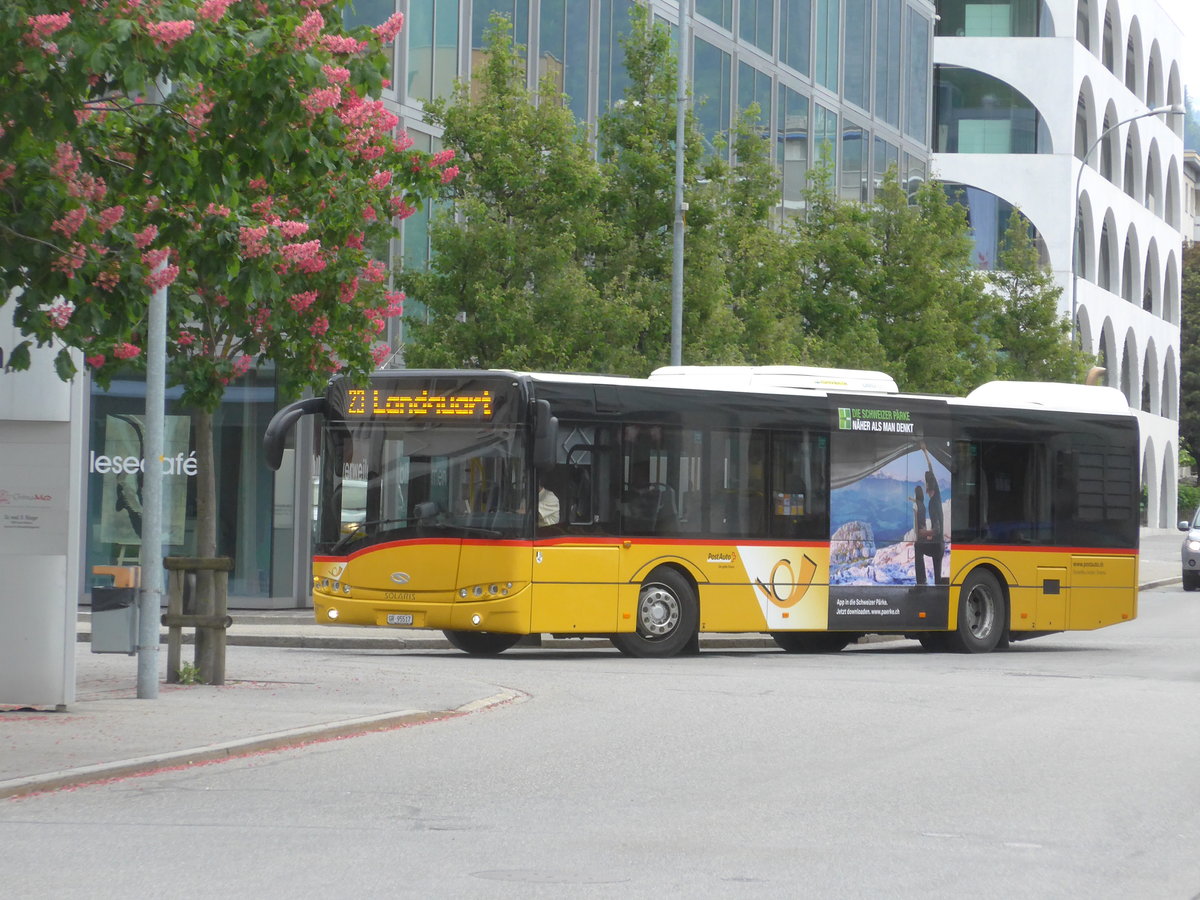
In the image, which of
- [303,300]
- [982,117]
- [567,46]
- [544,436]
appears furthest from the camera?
[982,117]

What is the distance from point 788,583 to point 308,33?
485 inches

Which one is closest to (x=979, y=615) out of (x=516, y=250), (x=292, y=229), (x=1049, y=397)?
(x=1049, y=397)

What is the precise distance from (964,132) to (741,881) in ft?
223

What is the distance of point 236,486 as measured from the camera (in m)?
27.1

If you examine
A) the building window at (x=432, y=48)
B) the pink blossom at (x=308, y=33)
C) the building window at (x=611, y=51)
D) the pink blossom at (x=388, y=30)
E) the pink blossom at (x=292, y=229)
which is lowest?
the pink blossom at (x=292, y=229)

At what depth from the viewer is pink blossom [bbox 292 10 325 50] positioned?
33.3 ft

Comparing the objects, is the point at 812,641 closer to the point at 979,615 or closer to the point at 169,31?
the point at 979,615

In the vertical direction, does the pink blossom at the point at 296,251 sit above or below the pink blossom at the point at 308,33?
below

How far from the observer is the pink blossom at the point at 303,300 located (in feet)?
49.7

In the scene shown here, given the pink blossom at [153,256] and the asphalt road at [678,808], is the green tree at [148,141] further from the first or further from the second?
the asphalt road at [678,808]

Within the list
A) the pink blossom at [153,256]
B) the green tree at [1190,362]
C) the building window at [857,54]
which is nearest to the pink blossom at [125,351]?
the pink blossom at [153,256]

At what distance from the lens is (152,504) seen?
1466 cm

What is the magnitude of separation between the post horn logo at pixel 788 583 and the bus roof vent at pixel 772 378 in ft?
6.43

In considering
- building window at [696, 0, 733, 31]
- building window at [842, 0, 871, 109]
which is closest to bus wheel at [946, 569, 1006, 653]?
building window at [696, 0, 733, 31]
